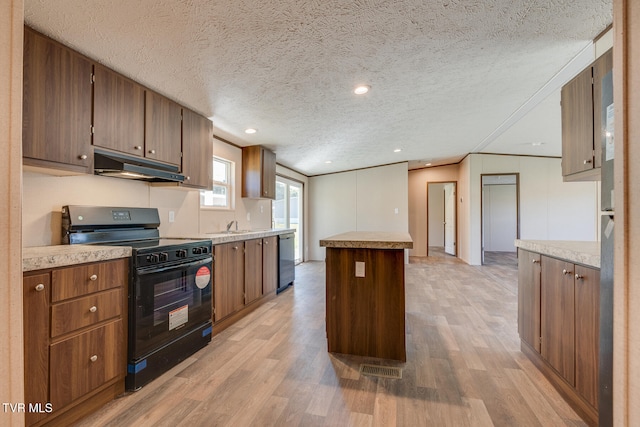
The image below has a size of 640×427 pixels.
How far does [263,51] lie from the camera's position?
195 cm

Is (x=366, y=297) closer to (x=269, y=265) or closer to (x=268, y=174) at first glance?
(x=269, y=265)

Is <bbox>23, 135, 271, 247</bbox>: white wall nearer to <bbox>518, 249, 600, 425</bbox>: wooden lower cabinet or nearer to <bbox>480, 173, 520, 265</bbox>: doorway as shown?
<bbox>518, 249, 600, 425</bbox>: wooden lower cabinet

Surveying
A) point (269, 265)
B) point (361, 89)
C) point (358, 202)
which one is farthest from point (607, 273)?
point (358, 202)

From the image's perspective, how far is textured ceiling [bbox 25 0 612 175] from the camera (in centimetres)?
159

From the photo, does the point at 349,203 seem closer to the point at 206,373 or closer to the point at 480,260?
the point at 480,260

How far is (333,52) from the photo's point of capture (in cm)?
202

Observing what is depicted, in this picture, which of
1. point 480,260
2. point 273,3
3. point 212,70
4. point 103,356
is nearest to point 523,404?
point 103,356

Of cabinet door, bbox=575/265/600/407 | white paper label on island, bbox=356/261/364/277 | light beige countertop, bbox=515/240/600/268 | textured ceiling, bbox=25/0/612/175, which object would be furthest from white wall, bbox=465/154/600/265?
cabinet door, bbox=575/265/600/407

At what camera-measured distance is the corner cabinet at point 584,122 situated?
175 cm

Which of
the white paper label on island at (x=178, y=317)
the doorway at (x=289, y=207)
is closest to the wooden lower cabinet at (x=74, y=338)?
the white paper label on island at (x=178, y=317)

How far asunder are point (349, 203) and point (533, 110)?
411 cm

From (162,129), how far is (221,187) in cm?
151

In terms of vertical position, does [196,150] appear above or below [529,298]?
above

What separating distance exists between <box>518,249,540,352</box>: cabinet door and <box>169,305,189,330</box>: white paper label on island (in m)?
2.62
